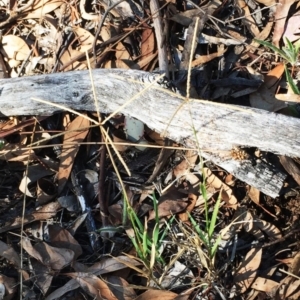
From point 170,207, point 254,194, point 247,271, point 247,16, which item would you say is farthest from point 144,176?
point 247,16

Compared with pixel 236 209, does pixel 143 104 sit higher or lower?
higher

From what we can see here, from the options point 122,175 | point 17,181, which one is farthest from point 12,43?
point 122,175

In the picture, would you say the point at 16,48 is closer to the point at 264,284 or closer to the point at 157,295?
the point at 157,295

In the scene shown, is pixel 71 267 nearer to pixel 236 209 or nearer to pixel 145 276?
pixel 145 276

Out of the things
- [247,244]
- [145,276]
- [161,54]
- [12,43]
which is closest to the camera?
[145,276]

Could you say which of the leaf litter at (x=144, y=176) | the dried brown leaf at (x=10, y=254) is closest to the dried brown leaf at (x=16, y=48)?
the leaf litter at (x=144, y=176)

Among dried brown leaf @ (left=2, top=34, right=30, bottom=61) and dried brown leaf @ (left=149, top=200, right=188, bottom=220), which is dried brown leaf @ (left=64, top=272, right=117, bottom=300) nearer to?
dried brown leaf @ (left=149, top=200, right=188, bottom=220)

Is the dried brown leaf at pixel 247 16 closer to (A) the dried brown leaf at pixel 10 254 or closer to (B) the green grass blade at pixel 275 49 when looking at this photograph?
(B) the green grass blade at pixel 275 49
